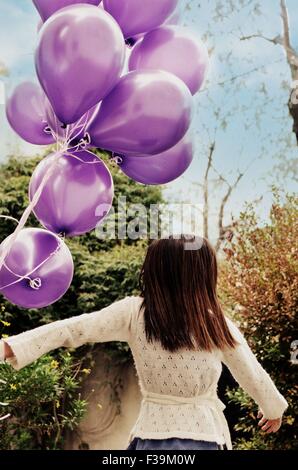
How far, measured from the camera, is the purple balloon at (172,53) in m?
1.85

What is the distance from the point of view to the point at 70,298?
12.6 feet

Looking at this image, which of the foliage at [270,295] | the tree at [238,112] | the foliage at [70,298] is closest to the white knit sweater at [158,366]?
the foliage at [270,295]

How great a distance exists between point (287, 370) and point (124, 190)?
1.54 metres

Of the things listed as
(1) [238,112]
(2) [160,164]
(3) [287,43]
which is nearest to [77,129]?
(2) [160,164]

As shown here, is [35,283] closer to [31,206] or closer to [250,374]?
[31,206]

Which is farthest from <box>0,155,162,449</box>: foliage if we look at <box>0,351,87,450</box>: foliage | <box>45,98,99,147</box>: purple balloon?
<box>45,98,99,147</box>: purple balloon

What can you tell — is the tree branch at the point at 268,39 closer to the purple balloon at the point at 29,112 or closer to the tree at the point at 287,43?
the tree at the point at 287,43

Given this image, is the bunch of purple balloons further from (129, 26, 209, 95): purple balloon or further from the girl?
the girl

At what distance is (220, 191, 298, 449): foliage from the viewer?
3.05 metres

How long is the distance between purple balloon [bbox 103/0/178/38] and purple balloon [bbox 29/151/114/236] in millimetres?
362

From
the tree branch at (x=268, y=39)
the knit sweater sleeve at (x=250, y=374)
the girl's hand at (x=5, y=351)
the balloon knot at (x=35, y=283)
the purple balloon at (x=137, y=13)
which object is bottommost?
the tree branch at (x=268, y=39)

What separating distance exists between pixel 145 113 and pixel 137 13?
0.35m

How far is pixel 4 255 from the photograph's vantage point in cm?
168
